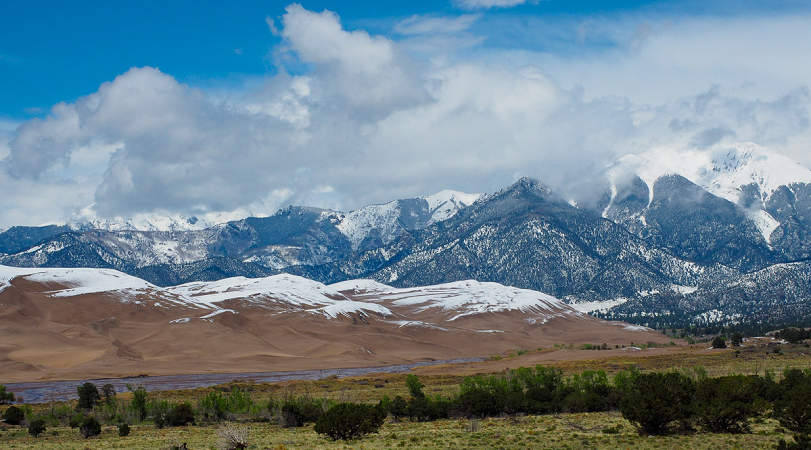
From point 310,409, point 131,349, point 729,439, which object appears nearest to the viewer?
point 729,439

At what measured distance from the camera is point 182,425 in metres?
73.3

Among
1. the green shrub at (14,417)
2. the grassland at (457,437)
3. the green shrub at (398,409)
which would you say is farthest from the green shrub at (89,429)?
the green shrub at (398,409)

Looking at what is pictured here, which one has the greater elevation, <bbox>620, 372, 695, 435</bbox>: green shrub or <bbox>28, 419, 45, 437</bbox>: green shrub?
<bbox>620, 372, 695, 435</bbox>: green shrub

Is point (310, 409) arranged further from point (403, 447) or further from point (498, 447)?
point (498, 447)

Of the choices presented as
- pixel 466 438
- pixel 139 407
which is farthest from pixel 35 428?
pixel 466 438

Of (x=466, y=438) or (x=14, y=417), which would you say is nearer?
(x=466, y=438)

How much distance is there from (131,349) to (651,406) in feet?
576

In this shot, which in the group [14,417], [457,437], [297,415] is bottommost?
[457,437]

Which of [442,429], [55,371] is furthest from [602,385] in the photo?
[55,371]

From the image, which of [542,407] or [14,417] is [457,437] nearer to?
[542,407]

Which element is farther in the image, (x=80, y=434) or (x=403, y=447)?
(x=80, y=434)

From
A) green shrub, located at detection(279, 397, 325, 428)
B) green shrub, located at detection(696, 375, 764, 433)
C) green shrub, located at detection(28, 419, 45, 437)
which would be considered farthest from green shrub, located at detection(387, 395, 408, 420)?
green shrub, located at detection(28, 419, 45, 437)

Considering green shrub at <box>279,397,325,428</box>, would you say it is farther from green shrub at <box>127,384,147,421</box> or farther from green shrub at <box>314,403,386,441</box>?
green shrub at <box>127,384,147,421</box>

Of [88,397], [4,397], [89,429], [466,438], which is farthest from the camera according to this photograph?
[4,397]
